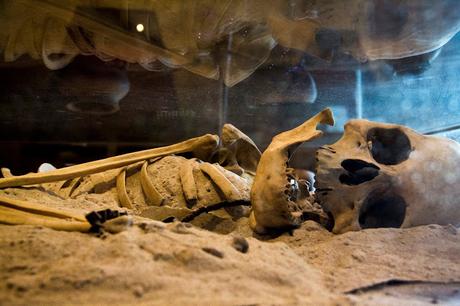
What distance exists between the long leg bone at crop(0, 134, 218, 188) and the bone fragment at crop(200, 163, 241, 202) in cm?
23

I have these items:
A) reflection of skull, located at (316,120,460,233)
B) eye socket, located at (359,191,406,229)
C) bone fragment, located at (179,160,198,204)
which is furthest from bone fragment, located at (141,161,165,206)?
eye socket, located at (359,191,406,229)

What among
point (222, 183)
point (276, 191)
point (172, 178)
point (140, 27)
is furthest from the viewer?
point (140, 27)

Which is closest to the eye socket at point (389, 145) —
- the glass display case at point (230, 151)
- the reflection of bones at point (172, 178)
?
the glass display case at point (230, 151)

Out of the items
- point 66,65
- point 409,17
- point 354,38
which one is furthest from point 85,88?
point 409,17

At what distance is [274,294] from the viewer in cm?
99

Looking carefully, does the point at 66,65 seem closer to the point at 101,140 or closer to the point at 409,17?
the point at 101,140

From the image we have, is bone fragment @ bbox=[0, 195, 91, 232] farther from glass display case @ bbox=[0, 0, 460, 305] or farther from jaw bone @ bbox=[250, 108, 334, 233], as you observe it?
jaw bone @ bbox=[250, 108, 334, 233]

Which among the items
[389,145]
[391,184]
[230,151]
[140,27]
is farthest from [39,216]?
[140,27]

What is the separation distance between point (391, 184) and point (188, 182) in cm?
84

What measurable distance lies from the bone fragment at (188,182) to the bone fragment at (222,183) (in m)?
0.07

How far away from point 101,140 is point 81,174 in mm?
1099

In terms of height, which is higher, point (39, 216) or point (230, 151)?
point (230, 151)

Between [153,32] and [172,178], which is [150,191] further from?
[153,32]

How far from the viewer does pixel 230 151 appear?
2.26 metres
